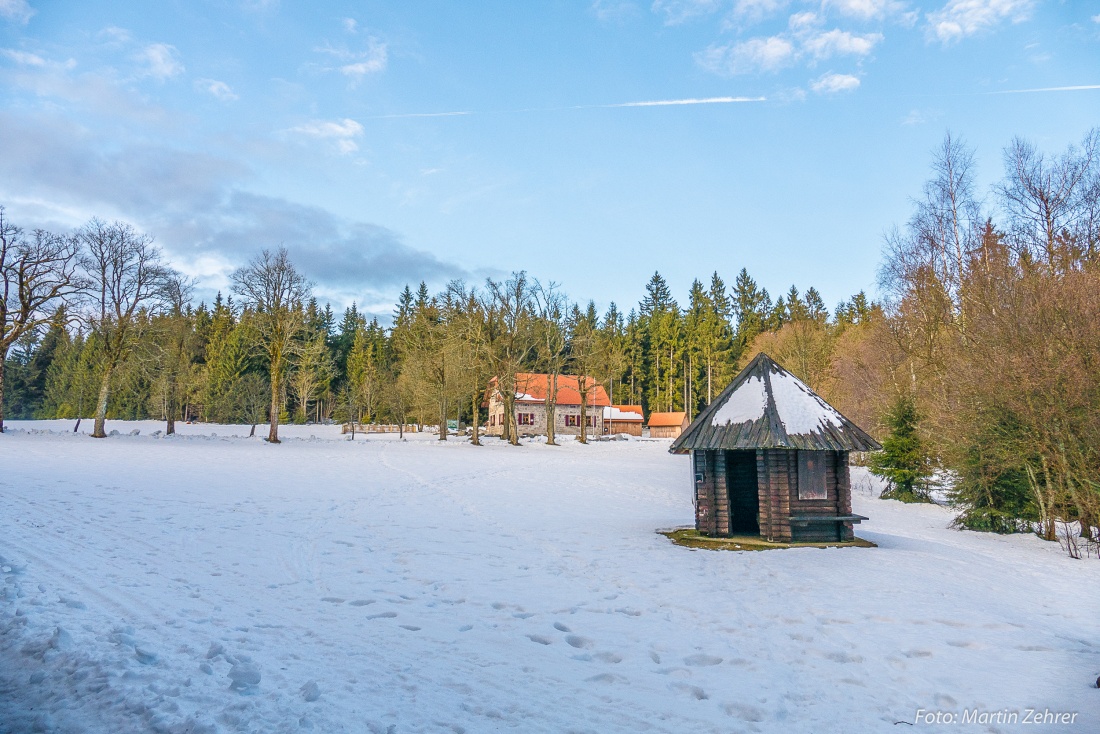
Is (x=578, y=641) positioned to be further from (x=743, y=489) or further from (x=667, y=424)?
(x=667, y=424)

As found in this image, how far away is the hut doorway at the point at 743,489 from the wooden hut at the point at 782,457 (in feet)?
4.06

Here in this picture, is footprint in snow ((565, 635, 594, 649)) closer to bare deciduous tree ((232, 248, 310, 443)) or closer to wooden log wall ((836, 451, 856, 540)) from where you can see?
wooden log wall ((836, 451, 856, 540))

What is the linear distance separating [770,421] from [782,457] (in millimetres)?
757

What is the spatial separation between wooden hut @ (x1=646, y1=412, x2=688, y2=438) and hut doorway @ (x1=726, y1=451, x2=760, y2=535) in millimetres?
59818

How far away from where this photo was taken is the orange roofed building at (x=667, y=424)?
242 ft

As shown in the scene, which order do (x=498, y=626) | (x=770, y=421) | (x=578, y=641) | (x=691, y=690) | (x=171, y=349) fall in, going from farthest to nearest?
(x=171, y=349) → (x=770, y=421) → (x=498, y=626) → (x=578, y=641) → (x=691, y=690)

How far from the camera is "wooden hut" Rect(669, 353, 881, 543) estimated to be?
37.7 feet

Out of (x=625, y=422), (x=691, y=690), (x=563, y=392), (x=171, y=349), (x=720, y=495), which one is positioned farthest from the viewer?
(x=625, y=422)

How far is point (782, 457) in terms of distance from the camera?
11.6 m

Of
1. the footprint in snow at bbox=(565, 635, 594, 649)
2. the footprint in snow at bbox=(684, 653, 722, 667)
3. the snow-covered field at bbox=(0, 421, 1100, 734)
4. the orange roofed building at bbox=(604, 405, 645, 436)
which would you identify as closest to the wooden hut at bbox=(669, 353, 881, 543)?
the snow-covered field at bbox=(0, 421, 1100, 734)

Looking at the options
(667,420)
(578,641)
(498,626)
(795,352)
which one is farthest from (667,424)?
(578,641)

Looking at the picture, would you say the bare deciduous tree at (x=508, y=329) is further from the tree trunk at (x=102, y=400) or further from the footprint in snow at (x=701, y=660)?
the footprint in snow at (x=701, y=660)

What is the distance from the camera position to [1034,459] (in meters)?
13.8

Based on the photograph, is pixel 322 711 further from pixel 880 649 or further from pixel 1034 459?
pixel 1034 459
